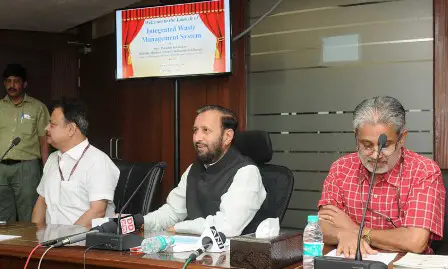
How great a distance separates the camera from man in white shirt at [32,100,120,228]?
3021 millimetres

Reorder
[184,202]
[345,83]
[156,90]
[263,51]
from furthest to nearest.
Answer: [156,90] → [263,51] → [345,83] → [184,202]

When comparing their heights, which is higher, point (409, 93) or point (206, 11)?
point (206, 11)

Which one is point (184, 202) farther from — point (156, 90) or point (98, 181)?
point (156, 90)

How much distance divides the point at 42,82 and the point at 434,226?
4.82 m

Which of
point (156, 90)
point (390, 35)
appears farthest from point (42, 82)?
point (390, 35)

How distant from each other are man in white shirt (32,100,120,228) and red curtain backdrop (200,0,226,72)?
1.17 m

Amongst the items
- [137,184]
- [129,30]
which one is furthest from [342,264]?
[129,30]

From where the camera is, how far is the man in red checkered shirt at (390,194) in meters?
2.09

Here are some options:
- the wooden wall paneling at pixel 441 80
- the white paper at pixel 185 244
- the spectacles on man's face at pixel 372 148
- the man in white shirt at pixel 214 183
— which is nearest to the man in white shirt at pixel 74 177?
the man in white shirt at pixel 214 183

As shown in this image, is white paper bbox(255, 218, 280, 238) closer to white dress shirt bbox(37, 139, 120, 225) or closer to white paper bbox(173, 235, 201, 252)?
white paper bbox(173, 235, 201, 252)

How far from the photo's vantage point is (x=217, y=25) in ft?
13.6

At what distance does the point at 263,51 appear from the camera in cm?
449

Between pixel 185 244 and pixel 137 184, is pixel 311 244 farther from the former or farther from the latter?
pixel 137 184

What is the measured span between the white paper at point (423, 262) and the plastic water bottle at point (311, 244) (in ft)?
0.76
